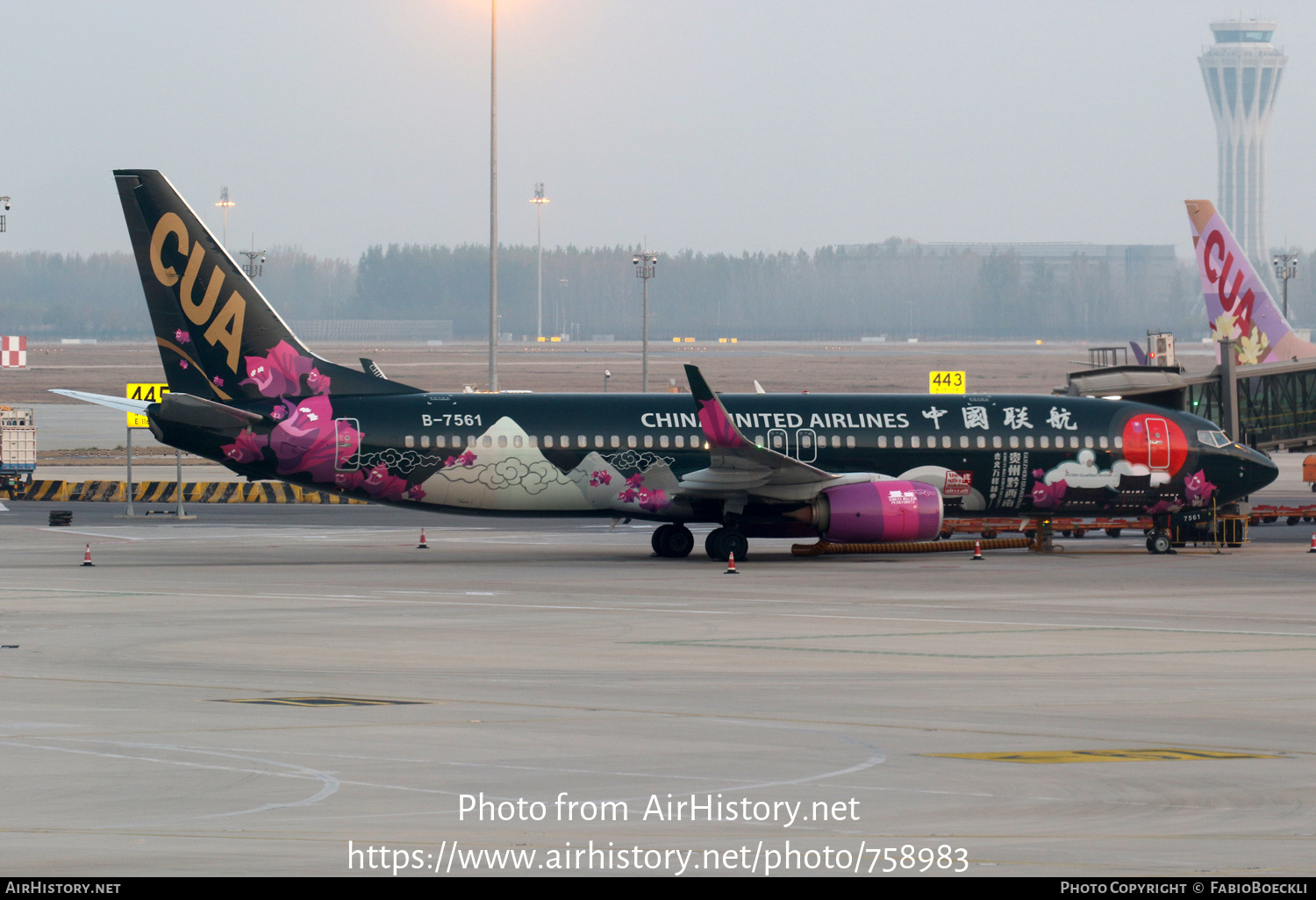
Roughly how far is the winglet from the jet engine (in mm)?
2340

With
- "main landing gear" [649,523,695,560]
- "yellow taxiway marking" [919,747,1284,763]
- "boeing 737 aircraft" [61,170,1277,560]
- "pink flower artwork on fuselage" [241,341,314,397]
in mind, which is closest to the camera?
"yellow taxiway marking" [919,747,1284,763]

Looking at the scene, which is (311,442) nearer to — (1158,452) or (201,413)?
(201,413)

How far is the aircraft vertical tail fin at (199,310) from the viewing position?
1355 inches

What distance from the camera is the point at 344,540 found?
40719 millimetres

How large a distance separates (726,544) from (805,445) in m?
2.93

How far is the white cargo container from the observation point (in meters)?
59.0

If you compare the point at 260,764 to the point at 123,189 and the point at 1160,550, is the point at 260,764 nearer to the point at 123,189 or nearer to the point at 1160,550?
the point at 123,189

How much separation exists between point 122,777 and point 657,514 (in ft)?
78.2

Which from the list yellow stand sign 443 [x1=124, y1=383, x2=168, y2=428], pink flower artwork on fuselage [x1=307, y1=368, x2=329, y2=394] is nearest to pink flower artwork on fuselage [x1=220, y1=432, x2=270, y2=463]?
pink flower artwork on fuselage [x1=307, y1=368, x2=329, y2=394]

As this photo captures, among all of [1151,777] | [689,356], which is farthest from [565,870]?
[689,356]

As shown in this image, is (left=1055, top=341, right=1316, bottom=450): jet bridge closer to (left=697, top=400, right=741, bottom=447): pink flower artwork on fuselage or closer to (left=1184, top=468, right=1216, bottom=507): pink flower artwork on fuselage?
(left=1184, top=468, right=1216, bottom=507): pink flower artwork on fuselage

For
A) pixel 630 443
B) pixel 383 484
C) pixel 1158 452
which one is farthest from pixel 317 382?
pixel 1158 452

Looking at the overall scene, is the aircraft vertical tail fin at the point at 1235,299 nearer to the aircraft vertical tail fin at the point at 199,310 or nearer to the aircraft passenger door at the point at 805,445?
the aircraft passenger door at the point at 805,445

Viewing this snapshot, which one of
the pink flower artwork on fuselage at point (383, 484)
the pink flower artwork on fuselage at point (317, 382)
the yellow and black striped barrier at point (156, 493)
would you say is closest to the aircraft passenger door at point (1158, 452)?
the pink flower artwork on fuselage at point (383, 484)
